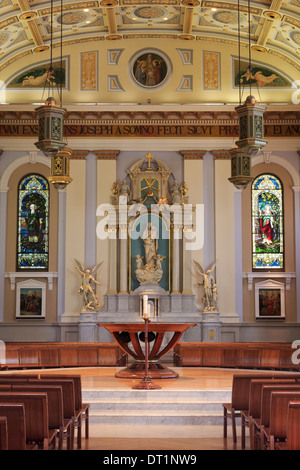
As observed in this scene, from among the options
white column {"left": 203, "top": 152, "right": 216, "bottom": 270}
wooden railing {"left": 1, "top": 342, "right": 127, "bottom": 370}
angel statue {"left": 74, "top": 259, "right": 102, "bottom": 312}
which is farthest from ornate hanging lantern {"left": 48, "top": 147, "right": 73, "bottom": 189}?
white column {"left": 203, "top": 152, "right": 216, "bottom": 270}

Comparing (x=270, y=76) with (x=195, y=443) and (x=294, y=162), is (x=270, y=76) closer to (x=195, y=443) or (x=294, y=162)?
(x=294, y=162)

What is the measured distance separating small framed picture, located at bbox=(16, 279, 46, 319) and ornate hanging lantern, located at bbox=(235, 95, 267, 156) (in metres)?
10.3

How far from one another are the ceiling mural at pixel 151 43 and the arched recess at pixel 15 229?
2.50 metres

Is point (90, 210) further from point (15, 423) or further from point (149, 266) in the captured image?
point (15, 423)

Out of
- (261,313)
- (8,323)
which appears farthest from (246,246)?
(8,323)

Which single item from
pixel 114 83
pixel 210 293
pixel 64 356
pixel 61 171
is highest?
pixel 114 83

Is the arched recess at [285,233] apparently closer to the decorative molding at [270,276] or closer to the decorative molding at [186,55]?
the decorative molding at [270,276]

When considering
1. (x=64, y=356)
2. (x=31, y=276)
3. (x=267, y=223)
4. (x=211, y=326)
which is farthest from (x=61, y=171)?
(x=267, y=223)

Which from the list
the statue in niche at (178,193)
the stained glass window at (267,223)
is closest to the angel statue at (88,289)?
the statue in niche at (178,193)

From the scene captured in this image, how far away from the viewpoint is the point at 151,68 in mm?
21781

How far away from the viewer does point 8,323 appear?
20844 millimetres

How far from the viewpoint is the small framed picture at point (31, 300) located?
21000 millimetres

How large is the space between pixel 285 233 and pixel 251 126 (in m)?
9.36

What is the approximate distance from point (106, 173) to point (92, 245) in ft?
7.30
